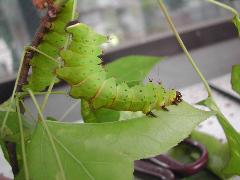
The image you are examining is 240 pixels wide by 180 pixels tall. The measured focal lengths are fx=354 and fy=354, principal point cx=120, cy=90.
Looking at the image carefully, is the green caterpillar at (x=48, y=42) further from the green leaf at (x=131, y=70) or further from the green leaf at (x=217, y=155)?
the green leaf at (x=217, y=155)

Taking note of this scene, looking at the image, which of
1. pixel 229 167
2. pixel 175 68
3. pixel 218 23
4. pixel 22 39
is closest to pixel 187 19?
pixel 218 23

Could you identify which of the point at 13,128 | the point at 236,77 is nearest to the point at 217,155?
the point at 236,77

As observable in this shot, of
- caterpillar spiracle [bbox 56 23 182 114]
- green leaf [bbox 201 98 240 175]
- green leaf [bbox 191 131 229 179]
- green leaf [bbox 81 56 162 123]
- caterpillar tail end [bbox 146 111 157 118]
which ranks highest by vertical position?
caterpillar spiracle [bbox 56 23 182 114]

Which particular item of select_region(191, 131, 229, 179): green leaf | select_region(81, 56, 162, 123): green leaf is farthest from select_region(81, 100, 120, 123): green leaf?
select_region(191, 131, 229, 179): green leaf

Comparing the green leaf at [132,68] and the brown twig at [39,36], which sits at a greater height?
the brown twig at [39,36]

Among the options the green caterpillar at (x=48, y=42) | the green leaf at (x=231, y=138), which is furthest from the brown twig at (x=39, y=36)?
the green leaf at (x=231, y=138)

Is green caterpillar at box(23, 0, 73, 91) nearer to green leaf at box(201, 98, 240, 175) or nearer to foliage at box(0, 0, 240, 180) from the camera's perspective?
foliage at box(0, 0, 240, 180)
